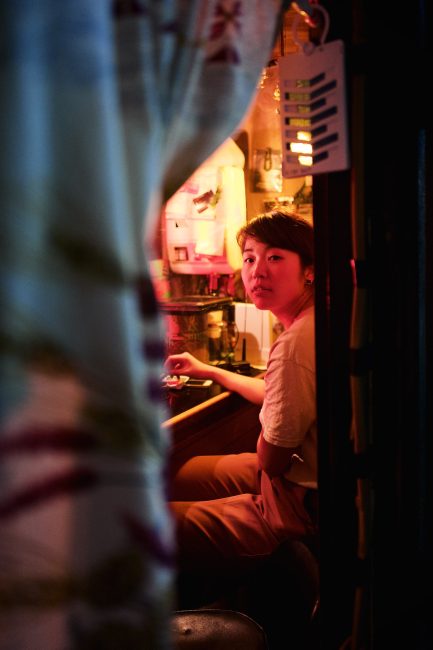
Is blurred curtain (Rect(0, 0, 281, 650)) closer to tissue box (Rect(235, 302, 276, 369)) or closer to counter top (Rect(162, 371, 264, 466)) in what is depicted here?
counter top (Rect(162, 371, 264, 466))

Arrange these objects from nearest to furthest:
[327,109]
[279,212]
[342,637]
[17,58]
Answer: [17,58] < [327,109] < [342,637] < [279,212]

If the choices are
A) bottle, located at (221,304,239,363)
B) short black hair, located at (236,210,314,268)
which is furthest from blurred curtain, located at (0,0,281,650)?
bottle, located at (221,304,239,363)

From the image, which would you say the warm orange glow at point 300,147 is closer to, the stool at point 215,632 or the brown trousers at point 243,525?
the brown trousers at point 243,525

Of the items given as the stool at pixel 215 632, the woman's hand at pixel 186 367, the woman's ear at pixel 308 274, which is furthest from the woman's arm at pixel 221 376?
the stool at pixel 215 632

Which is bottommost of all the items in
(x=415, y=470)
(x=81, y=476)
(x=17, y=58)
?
(x=415, y=470)

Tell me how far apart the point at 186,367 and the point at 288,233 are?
117 centimetres

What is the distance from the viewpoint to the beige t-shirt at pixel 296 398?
168cm

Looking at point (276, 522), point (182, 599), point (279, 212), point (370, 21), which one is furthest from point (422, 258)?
point (182, 599)

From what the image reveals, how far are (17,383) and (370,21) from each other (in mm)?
1039

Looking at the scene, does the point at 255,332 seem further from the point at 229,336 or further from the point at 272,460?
the point at 272,460

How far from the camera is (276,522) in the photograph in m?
1.84

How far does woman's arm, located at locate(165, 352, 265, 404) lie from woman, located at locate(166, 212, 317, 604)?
0.40 metres

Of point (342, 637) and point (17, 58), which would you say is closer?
point (17, 58)

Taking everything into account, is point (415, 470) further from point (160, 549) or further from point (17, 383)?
point (17, 383)
